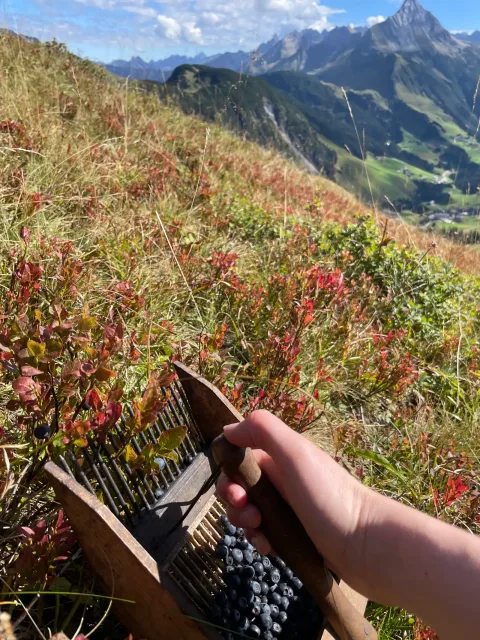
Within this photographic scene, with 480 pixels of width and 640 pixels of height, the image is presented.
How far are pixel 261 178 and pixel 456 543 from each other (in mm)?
7794

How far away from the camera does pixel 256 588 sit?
1.67m

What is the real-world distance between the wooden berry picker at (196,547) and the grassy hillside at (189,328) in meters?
0.16

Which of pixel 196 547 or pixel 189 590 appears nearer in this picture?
pixel 189 590

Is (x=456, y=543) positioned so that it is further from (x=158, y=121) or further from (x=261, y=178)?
(x=158, y=121)

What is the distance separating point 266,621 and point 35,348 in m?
1.23

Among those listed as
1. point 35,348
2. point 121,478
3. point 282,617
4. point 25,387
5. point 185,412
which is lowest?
point 282,617

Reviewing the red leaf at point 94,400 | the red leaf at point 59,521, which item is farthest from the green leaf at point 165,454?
the red leaf at point 59,521

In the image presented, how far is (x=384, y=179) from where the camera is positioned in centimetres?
17925

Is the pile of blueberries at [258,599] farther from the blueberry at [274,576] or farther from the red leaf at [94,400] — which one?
the red leaf at [94,400]

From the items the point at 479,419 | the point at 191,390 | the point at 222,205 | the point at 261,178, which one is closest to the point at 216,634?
the point at 191,390

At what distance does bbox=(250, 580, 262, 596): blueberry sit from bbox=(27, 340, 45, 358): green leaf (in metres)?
1.12

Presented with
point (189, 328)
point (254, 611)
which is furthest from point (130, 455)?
point (189, 328)

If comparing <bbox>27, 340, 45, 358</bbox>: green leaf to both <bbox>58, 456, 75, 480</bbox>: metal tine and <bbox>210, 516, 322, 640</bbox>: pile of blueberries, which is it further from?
<bbox>210, 516, 322, 640</bbox>: pile of blueberries

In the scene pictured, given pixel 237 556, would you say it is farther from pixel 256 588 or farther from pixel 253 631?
pixel 253 631
